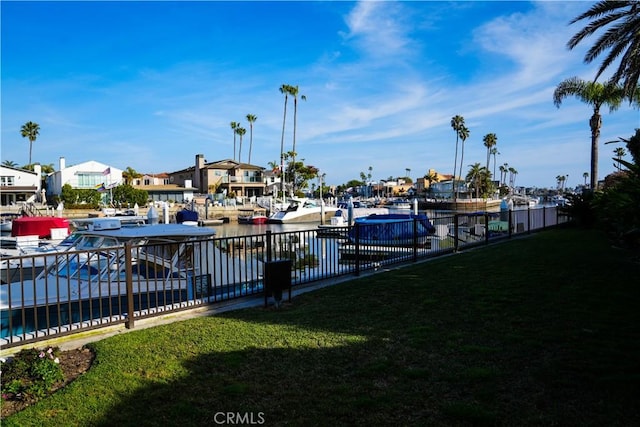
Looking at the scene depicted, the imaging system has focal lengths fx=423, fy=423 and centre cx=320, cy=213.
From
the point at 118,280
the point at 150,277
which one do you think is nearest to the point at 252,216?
the point at 150,277

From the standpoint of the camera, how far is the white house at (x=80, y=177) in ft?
209

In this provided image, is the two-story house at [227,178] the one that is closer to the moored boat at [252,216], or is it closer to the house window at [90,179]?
the house window at [90,179]

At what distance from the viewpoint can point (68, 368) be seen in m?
4.62

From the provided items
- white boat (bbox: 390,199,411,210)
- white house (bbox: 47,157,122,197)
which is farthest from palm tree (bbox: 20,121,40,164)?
white boat (bbox: 390,199,411,210)

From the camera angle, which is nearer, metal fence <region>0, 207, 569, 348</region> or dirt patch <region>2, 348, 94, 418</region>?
dirt patch <region>2, 348, 94, 418</region>

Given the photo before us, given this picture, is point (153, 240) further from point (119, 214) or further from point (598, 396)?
point (119, 214)

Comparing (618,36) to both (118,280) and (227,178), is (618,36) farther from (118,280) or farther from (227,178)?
(227,178)

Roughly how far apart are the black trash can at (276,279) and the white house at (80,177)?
6221 cm

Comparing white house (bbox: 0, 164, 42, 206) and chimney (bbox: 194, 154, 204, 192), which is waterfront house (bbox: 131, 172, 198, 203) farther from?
white house (bbox: 0, 164, 42, 206)

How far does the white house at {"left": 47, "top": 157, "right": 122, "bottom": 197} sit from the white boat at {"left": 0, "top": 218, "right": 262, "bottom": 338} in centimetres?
5742

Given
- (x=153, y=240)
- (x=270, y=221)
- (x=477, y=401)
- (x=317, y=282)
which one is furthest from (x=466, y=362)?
(x=270, y=221)

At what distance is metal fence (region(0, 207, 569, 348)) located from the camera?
6215 mm

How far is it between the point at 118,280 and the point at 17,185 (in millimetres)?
67237

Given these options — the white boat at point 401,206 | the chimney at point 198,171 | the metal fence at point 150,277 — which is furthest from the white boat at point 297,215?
the chimney at point 198,171
